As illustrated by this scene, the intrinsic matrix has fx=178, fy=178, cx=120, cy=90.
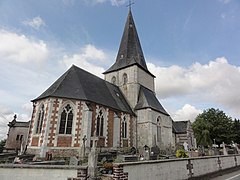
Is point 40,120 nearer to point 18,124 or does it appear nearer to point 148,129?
point 148,129

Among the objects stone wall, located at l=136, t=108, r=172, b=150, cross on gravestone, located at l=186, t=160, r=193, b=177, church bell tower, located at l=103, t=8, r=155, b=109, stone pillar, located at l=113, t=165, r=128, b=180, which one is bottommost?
cross on gravestone, located at l=186, t=160, r=193, b=177

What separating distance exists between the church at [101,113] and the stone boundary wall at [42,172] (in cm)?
810

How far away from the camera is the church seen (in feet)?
51.4

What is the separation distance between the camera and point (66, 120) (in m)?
16.3

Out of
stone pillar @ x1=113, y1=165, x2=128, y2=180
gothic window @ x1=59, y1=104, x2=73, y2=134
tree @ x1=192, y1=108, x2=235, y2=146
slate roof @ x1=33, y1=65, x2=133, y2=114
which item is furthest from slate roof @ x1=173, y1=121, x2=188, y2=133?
stone pillar @ x1=113, y1=165, x2=128, y2=180

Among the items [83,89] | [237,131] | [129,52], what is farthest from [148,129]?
[237,131]

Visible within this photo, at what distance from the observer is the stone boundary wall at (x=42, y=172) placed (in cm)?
584

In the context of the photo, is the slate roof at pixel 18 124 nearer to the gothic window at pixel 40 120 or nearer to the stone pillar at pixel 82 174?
the gothic window at pixel 40 120

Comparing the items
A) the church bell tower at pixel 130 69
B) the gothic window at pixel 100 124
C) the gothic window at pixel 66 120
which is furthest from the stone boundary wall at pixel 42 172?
the church bell tower at pixel 130 69

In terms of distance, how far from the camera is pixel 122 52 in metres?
30.0

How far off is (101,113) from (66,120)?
3937 millimetres

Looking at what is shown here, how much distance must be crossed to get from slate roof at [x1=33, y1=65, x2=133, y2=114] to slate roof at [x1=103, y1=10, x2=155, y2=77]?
18.3 ft

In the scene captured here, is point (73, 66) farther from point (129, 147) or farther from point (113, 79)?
point (129, 147)

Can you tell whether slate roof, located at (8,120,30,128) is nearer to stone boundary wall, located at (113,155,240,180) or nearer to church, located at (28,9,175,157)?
church, located at (28,9,175,157)
